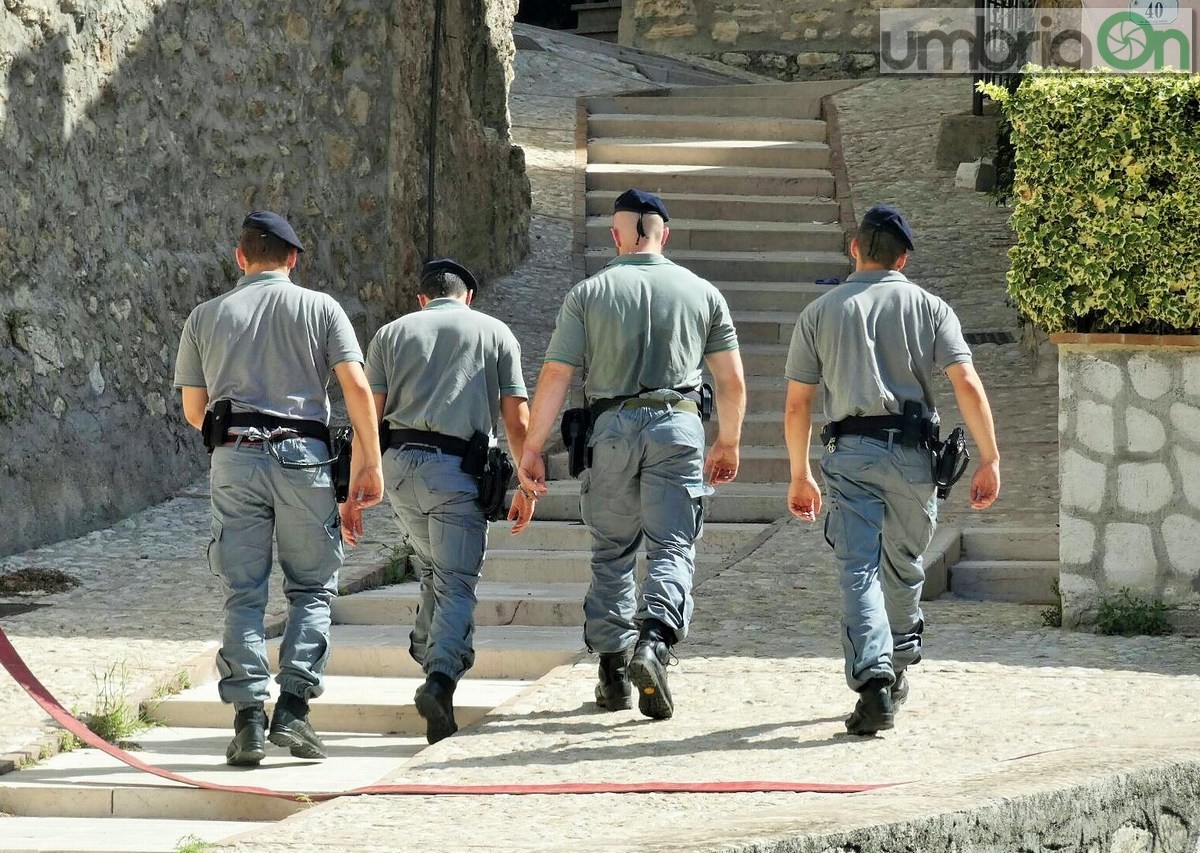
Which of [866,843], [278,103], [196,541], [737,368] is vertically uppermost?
[278,103]

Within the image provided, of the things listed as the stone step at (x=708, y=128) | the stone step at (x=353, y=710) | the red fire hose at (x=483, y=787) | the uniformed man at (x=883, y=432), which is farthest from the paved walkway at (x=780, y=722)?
the stone step at (x=708, y=128)

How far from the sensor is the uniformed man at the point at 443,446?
6.10 meters

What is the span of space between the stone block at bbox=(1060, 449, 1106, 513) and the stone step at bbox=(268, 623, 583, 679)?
6.88 ft

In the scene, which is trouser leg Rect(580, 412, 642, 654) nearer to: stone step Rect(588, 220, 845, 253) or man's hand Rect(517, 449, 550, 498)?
man's hand Rect(517, 449, 550, 498)

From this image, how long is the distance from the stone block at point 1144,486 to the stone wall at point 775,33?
46.3 feet

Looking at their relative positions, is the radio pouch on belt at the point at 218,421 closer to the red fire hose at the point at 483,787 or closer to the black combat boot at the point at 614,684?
the red fire hose at the point at 483,787

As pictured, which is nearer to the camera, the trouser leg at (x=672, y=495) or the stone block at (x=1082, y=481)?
the trouser leg at (x=672, y=495)

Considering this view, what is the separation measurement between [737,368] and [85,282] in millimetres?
4670

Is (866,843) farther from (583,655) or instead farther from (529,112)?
(529,112)

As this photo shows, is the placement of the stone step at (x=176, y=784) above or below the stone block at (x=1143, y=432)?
below

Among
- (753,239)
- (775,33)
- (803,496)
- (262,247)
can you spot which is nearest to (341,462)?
(262,247)

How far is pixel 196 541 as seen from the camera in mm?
9242

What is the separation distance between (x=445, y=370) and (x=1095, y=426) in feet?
9.13

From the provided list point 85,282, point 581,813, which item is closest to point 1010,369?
point 85,282
